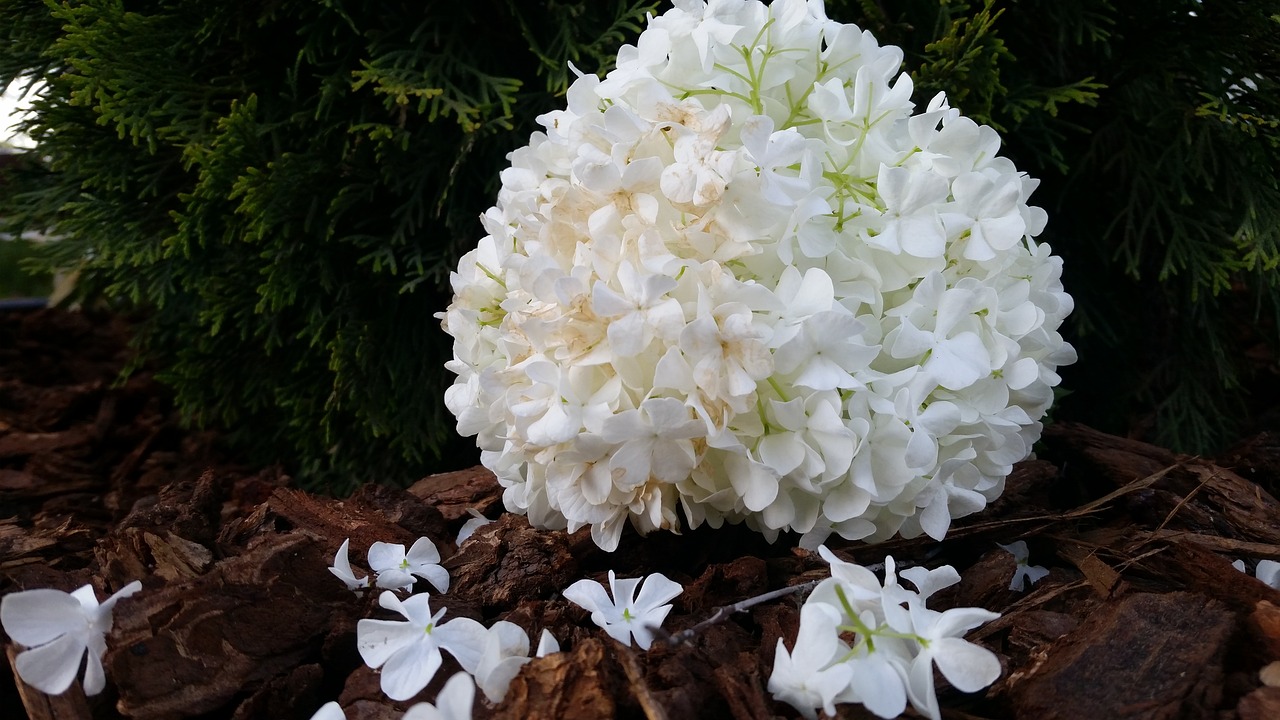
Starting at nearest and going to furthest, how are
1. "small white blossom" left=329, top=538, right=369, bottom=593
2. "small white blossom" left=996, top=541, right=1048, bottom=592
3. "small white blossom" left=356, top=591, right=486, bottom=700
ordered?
"small white blossom" left=356, top=591, right=486, bottom=700 → "small white blossom" left=329, top=538, right=369, bottom=593 → "small white blossom" left=996, top=541, right=1048, bottom=592

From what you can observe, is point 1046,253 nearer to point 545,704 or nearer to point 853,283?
point 853,283

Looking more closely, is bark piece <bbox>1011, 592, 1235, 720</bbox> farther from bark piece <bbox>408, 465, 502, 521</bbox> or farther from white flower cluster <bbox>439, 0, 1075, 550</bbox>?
bark piece <bbox>408, 465, 502, 521</bbox>

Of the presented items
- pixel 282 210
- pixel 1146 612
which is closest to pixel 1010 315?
pixel 1146 612

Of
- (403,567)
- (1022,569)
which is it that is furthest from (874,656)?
(403,567)

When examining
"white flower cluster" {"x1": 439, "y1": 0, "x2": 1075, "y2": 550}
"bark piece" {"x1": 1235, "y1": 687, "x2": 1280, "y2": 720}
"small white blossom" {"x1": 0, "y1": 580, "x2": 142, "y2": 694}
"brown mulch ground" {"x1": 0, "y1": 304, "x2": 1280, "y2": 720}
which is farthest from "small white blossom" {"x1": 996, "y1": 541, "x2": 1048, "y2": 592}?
"small white blossom" {"x1": 0, "y1": 580, "x2": 142, "y2": 694}

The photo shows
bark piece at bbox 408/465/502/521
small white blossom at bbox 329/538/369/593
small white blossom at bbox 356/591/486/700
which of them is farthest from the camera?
bark piece at bbox 408/465/502/521

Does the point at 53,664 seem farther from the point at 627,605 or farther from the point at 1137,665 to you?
the point at 1137,665

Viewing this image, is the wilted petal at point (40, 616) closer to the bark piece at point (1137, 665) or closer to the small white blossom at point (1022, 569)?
the bark piece at point (1137, 665)
